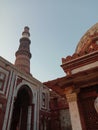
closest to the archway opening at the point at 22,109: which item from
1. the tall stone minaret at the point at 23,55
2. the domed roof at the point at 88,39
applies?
the tall stone minaret at the point at 23,55

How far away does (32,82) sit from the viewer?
16203 mm

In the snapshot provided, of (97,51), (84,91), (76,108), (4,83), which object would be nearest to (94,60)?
(97,51)

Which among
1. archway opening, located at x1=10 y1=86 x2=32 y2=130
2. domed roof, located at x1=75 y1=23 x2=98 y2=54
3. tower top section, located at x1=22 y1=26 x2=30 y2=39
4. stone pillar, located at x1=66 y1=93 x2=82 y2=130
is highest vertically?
tower top section, located at x1=22 y1=26 x2=30 y2=39

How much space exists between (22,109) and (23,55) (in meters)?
11.7

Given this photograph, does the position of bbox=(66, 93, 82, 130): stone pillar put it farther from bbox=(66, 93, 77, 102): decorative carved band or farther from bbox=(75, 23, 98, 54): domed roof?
bbox=(75, 23, 98, 54): domed roof

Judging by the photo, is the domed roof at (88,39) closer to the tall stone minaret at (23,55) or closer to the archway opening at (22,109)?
the archway opening at (22,109)

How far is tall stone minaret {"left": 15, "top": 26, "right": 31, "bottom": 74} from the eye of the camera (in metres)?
23.3

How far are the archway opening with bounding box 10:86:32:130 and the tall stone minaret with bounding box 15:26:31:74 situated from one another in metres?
6.76

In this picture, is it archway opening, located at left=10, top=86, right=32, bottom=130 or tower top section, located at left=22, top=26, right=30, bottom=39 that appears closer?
archway opening, located at left=10, top=86, right=32, bottom=130

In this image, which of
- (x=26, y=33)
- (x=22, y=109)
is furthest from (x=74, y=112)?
(x=26, y=33)

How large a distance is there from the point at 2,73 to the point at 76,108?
9.80m

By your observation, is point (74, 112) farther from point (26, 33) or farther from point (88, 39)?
point (26, 33)

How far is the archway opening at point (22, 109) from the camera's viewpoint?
14448 mm

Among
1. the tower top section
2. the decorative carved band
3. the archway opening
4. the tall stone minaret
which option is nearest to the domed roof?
the decorative carved band
